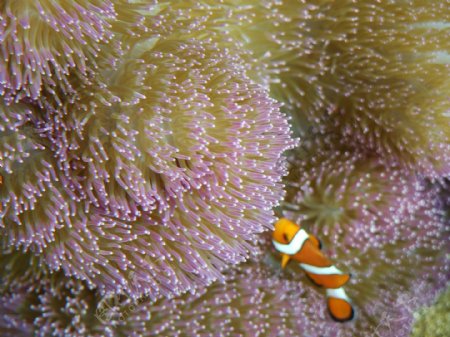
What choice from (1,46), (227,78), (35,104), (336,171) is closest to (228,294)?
(336,171)

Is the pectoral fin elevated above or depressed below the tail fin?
above

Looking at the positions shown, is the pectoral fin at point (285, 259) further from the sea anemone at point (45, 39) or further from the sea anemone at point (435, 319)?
the sea anemone at point (45, 39)

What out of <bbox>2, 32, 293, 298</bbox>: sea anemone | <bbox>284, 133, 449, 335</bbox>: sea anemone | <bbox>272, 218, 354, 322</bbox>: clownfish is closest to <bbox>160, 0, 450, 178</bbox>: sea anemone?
<bbox>284, 133, 449, 335</bbox>: sea anemone

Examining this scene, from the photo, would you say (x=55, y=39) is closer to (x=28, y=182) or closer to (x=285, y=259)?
(x=28, y=182)

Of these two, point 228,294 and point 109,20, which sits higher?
point 109,20

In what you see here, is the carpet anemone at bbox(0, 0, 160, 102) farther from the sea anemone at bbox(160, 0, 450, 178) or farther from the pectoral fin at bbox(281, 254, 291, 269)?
the pectoral fin at bbox(281, 254, 291, 269)

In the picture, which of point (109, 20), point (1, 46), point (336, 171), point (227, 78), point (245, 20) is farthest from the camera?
point (336, 171)

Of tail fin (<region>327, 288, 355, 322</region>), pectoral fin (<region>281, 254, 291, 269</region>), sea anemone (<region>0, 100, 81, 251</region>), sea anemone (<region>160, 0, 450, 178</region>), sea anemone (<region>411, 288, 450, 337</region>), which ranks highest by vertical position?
sea anemone (<region>160, 0, 450, 178</region>)

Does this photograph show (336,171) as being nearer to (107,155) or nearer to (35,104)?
(107,155)
